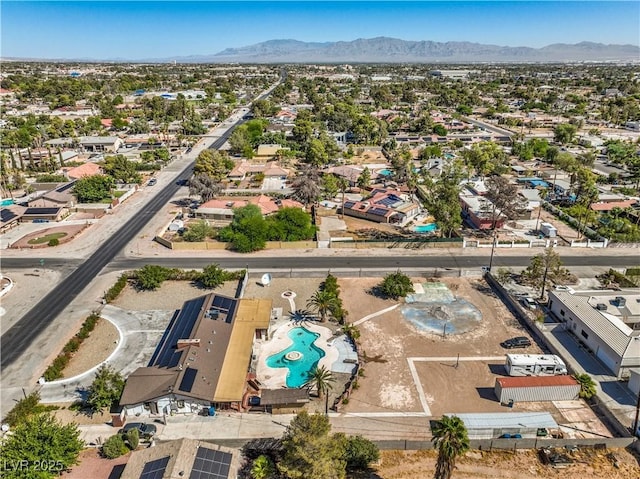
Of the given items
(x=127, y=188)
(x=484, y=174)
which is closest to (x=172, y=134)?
(x=127, y=188)

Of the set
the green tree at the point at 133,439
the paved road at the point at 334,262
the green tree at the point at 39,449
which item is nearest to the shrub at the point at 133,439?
the green tree at the point at 133,439

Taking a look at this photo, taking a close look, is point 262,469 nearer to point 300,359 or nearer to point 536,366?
point 300,359

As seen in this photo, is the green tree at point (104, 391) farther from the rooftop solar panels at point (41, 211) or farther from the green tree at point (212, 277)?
the rooftop solar panels at point (41, 211)

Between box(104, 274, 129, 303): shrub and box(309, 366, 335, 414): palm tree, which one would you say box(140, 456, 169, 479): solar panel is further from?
box(104, 274, 129, 303): shrub

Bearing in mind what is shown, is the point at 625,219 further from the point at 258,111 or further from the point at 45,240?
the point at 258,111

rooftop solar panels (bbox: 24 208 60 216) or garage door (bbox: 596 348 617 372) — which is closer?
garage door (bbox: 596 348 617 372)

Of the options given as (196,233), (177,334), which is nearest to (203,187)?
(196,233)

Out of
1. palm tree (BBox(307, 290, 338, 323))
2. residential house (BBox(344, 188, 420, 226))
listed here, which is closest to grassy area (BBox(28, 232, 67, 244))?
palm tree (BBox(307, 290, 338, 323))
